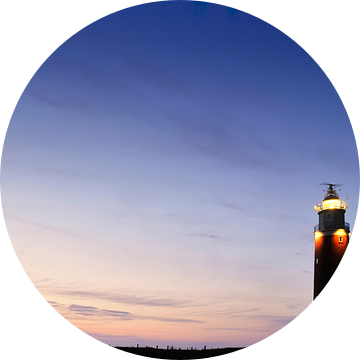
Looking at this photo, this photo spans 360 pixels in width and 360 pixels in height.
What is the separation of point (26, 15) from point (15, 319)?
178 inches

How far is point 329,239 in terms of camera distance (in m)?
37.8

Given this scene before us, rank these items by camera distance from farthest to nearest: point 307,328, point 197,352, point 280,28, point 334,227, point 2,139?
1. point 334,227
2. point 197,352
3. point 280,28
4. point 2,139
5. point 307,328

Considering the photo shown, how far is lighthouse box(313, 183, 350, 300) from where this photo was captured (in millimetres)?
36750

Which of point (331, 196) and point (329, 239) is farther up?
point (331, 196)

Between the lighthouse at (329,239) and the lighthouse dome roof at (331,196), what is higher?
the lighthouse dome roof at (331,196)

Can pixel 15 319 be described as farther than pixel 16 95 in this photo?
No

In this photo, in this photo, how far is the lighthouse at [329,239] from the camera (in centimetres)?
3675

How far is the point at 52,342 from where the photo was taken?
5867mm

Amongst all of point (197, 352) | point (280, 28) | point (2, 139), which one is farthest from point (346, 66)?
point (197, 352)

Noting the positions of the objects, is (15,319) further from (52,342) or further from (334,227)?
(334,227)

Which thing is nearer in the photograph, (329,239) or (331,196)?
(329,239)

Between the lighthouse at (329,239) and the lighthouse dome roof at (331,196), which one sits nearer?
the lighthouse at (329,239)

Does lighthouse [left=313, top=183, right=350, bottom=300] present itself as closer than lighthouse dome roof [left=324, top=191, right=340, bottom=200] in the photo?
Yes

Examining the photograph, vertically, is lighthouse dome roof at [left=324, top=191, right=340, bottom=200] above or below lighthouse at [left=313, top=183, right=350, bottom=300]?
above
